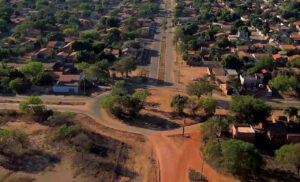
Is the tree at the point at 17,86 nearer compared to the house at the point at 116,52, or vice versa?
the tree at the point at 17,86

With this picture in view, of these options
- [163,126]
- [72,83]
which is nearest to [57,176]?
[163,126]

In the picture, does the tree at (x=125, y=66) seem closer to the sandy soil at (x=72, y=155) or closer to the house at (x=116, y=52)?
the house at (x=116, y=52)

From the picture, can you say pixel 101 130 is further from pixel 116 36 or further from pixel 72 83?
pixel 116 36

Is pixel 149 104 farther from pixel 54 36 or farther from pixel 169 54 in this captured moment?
pixel 54 36

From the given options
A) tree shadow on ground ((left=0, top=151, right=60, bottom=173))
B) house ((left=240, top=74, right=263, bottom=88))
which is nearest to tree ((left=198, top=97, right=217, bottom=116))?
house ((left=240, top=74, right=263, bottom=88))

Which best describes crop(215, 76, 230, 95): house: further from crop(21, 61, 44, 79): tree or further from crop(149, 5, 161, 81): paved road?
crop(21, 61, 44, 79): tree

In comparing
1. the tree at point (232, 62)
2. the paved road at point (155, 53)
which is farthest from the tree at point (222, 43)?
the paved road at point (155, 53)
